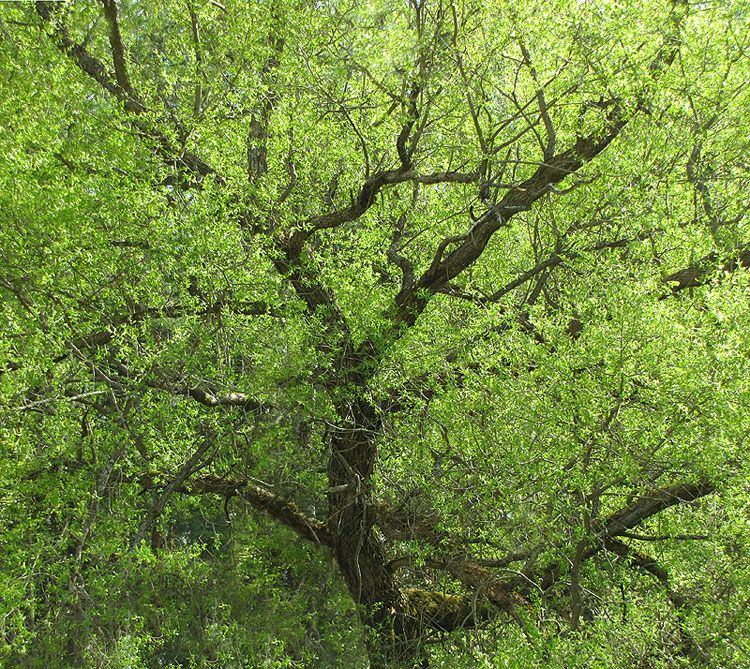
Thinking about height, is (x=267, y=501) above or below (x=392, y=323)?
below

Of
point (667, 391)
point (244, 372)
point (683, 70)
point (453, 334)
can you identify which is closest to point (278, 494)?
point (244, 372)

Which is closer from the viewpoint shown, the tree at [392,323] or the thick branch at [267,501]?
the tree at [392,323]

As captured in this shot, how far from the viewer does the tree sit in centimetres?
686

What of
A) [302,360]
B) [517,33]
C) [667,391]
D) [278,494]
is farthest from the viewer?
[278,494]

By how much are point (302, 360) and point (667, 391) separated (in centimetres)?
341

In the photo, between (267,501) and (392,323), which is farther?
(267,501)

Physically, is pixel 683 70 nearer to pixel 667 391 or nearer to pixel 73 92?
pixel 667 391

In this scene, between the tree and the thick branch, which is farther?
the thick branch

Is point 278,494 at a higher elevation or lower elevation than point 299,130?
lower

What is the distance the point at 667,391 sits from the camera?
659 centimetres

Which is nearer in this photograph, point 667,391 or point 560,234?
point 667,391

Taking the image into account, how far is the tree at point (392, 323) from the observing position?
686cm

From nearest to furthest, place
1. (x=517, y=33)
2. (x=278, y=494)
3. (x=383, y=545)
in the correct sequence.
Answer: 1. (x=517, y=33)
2. (x=278, y=494)
3. (x=383, y=545)

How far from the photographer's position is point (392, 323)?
8305 millimetres
